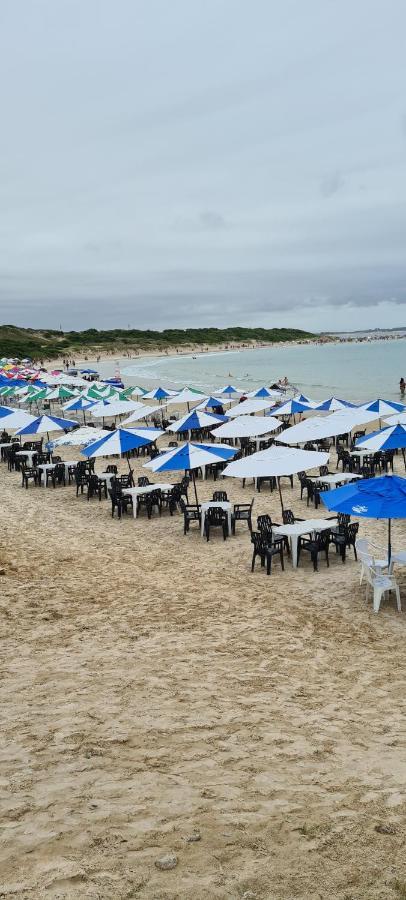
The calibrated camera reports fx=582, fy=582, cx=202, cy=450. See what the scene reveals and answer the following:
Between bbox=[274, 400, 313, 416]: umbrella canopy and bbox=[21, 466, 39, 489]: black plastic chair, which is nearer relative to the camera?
bbox=[21, 466, 39, 489]: black plastic chair

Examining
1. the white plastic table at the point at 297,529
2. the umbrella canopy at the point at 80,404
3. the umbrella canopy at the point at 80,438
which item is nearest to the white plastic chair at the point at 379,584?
the white plastic table at the point at 297,529

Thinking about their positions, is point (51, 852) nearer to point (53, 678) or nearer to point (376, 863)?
point (376, 863)

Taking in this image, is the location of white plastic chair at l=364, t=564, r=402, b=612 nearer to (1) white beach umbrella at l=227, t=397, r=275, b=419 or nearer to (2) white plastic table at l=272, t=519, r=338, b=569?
(2) white plastic table at l=272, t=519, r=338, b=569

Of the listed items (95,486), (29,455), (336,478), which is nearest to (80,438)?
(29,455)

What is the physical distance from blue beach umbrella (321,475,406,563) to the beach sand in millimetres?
1368

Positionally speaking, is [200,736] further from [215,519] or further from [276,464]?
[215,519]

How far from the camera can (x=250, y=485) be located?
15.7m

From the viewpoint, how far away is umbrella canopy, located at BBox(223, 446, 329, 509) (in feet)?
31.9

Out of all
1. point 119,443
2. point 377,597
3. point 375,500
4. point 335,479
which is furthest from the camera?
point 119,443

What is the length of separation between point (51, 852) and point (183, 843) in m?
0.75

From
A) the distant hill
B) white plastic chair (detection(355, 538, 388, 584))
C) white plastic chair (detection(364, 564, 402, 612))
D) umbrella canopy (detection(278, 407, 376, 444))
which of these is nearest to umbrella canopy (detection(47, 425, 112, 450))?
umbrella canopy (detection(278, 407, 376, 444))

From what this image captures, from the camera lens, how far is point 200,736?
4.60 metres

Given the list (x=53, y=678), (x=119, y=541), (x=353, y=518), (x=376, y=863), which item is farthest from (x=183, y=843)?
(x=353, y=518)

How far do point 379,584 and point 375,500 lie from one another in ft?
3.84
